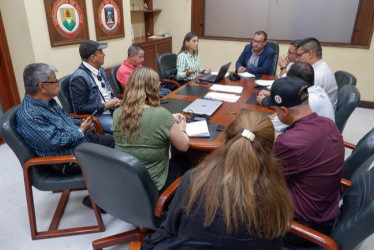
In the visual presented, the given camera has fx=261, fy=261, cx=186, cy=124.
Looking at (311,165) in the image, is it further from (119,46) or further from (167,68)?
(119,46)

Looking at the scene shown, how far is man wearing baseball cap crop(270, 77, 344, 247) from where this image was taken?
1.15 m

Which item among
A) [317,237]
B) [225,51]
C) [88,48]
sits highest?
[88,48]

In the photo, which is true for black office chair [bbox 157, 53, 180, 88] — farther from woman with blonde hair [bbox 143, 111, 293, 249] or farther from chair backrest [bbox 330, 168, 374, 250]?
woman with blonde hair [bbox 143, 111, 293, 249]

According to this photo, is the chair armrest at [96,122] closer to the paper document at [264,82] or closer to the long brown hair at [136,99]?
the long brown hair at [136,99]

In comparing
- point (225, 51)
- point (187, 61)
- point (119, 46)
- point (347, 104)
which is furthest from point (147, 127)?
point (225, 51)

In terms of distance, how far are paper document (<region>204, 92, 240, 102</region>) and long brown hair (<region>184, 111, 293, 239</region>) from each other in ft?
4.56

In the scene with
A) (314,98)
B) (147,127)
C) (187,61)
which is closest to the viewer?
(147,127)

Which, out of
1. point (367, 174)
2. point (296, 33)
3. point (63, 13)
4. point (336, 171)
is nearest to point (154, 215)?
point (336, 171)

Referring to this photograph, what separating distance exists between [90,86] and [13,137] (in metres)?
0.88

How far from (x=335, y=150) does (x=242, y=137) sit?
24.5 inches

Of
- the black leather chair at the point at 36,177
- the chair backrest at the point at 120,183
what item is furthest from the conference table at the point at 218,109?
the black leather chair at the point at 36,177

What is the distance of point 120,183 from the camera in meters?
1.20

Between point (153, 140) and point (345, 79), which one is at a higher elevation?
point (345, 79)

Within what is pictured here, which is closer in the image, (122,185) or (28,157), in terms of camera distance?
(122,185)
